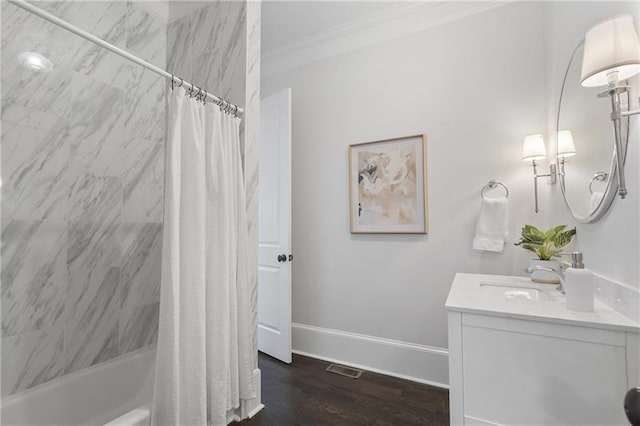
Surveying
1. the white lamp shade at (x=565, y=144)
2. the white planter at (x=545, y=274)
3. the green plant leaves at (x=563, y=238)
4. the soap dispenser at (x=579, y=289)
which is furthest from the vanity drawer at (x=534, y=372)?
the white lamp shade at (x=565, y=144)

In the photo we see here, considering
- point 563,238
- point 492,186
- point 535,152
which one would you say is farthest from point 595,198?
point 492,186

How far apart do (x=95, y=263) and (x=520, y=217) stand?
2780 millimetres

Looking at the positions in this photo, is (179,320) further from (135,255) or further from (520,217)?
(520,217)

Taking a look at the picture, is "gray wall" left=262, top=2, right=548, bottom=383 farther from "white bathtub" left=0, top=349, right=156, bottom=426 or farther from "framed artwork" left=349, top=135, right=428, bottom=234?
"white bathtub" left=0, top=349, right=156, bottom=426

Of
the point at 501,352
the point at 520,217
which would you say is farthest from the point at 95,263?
the point at 520,217

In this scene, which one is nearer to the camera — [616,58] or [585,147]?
[616,58]

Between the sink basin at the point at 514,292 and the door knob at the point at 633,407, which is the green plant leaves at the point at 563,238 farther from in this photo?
the door knob at the point at 633,407

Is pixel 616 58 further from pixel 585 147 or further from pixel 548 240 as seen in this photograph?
pixel 548 240

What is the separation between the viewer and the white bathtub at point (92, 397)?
4.53 ft

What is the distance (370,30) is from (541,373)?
2.63 meters

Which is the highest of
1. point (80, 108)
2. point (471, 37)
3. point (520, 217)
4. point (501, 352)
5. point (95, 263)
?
point (471, 37)

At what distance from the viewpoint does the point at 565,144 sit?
62.0 inches

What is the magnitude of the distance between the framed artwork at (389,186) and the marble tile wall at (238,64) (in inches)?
37.6

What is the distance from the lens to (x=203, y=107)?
1.46 meters
